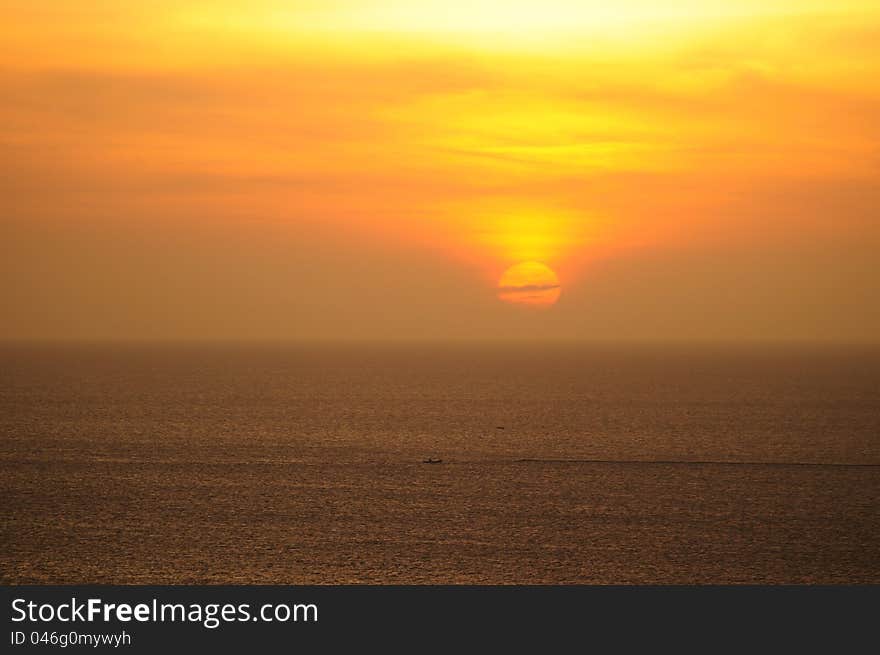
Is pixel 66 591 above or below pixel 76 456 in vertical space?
below

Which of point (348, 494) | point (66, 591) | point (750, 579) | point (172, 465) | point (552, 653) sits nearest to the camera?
point (552, 653)

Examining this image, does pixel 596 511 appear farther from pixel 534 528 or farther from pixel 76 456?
pixel 76 456

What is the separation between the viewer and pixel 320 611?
63469 mm

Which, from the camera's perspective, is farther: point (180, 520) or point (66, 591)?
point (180, 520)

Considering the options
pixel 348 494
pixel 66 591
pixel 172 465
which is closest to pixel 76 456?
pixel 172 465

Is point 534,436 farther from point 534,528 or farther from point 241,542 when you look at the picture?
point 241,542

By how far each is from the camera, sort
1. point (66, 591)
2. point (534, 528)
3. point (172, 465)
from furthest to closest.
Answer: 1. point (172, 465)
2. point (534, 528)
3. point (66, 591)

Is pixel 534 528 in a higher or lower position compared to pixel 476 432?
lower

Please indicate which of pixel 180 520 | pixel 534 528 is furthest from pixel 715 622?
pixel 180 520

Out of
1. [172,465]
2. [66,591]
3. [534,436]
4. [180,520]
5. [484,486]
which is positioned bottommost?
[66,591]

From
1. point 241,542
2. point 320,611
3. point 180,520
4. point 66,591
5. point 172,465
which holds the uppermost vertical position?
point 172,465

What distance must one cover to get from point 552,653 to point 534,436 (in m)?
119

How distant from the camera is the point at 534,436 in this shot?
574 ft

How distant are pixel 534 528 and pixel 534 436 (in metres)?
75.6
